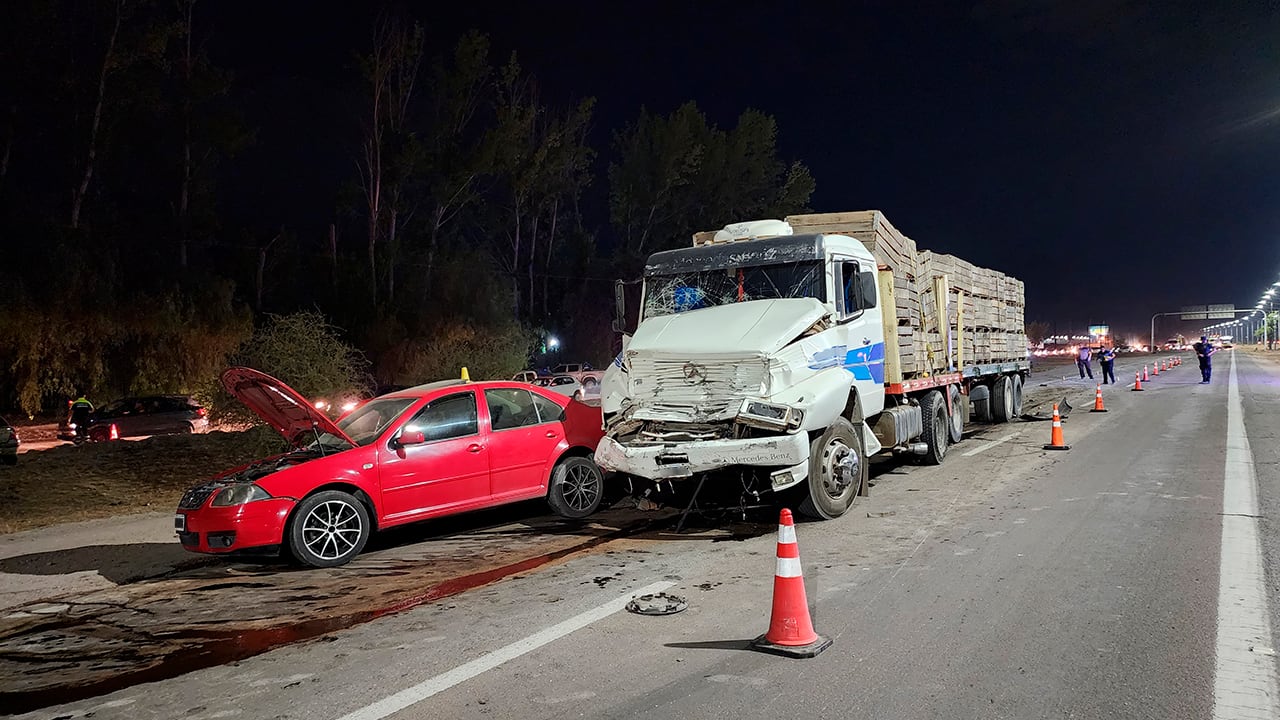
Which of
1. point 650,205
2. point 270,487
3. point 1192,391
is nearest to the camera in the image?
point 270,487

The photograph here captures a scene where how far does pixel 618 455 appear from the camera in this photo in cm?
789

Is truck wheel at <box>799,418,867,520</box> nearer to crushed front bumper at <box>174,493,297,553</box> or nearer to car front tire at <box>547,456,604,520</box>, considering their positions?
car front tire at <box>547,456,604,520</box>

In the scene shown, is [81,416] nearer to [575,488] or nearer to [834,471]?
[575,488]

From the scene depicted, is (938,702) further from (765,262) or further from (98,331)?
(98,331)

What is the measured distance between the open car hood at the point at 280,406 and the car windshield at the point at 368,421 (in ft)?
0.32

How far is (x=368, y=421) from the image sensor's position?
8.32 meters

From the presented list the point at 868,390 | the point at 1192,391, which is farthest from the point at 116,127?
the point at 1192,391

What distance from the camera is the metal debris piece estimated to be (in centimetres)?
538

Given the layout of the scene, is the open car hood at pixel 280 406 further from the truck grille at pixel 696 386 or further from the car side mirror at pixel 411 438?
the truck grille at pixel 696 386

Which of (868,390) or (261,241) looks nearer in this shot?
(868,390)

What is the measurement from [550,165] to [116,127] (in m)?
21.0

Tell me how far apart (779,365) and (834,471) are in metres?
1.36

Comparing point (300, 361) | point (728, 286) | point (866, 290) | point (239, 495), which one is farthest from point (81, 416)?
point (866, 290)

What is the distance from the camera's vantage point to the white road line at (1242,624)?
12.6 feet
